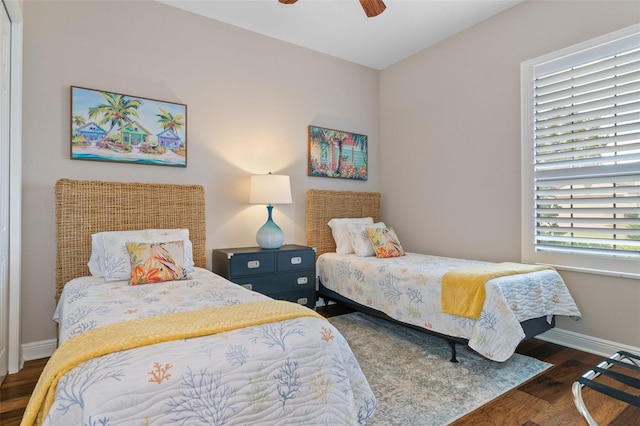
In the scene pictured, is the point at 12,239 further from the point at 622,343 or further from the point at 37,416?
the point at 622,343

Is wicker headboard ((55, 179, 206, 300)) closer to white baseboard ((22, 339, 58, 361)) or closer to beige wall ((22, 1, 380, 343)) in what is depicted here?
beige wall ((22, 1, 380, 343))

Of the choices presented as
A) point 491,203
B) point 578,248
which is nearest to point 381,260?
point 491,203

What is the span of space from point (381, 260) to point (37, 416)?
272 cm

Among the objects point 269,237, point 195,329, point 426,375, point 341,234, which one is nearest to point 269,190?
point 269,237

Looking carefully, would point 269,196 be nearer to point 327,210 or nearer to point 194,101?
point 327,210

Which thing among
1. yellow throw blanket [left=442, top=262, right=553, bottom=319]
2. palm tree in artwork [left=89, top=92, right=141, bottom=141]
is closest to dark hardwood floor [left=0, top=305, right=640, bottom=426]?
yellow throw blanket [left=442, top=262, right=553, bottom=319]

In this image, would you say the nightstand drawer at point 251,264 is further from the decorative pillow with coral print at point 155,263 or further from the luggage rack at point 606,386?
the luggage rack at point 606,386

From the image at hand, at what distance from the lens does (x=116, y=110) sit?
287 cm

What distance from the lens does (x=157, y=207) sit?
3031 mm

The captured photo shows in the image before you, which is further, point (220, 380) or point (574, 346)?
point (574, 346)

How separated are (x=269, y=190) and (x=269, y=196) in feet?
0.19

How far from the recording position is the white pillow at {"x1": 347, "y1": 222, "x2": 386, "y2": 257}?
3648 millimetres

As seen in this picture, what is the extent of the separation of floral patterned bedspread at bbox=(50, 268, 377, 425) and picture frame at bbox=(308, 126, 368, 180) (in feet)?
8.60

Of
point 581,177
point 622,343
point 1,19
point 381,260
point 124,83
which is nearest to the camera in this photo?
point 1,19
